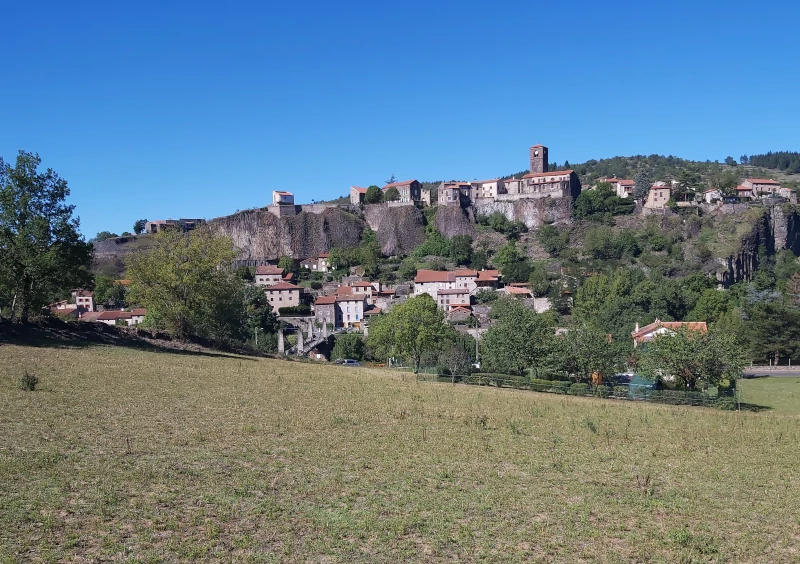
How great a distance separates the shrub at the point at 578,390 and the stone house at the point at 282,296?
64.7 m

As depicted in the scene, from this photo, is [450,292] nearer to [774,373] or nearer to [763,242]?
[774,373]

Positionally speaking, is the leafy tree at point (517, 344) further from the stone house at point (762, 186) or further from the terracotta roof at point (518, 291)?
the stone house at point (762, 186)

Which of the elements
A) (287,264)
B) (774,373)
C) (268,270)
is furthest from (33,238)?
(287,264)

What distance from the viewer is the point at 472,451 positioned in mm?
15164

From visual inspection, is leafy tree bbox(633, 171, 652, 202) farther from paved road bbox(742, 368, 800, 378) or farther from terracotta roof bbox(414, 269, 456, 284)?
paved road bbox(742, 368, 800, 378)

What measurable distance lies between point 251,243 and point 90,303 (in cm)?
3044

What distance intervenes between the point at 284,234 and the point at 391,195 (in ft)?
73.0

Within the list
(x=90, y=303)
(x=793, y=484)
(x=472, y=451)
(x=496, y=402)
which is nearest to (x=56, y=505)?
(x=472, y=451)

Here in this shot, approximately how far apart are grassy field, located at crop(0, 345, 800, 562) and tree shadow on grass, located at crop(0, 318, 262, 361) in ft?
30.5

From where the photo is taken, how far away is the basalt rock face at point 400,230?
11631 centimetres

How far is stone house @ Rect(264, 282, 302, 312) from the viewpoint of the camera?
93188 millimetres

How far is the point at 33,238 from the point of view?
104 ft

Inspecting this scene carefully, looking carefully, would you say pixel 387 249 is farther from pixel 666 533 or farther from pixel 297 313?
pixel 666 533

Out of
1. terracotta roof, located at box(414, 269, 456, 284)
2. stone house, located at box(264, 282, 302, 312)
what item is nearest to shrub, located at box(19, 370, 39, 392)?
stone house, located at box(264, 282, 302, 312)
